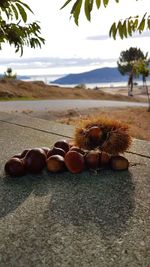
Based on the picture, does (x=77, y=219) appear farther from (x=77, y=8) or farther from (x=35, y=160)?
(x=77, y=8)

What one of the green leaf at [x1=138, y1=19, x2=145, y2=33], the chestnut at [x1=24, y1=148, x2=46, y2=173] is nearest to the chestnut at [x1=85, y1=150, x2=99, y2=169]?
the chestnut at [x1=24, y1=148, x2=46, y2=173]

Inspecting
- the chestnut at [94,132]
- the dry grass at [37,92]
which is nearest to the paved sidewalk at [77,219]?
the chestnut at [94,132]

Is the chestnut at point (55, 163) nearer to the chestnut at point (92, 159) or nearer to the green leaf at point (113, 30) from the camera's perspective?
the chestnut at point (92, 159)

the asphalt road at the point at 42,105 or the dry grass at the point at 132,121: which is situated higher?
the dry grass at the point at 132,121

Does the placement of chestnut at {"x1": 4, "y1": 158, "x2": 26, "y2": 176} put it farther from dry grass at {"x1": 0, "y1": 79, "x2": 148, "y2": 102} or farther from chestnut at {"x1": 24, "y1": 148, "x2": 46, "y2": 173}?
dry grass at {"x1": 0, "y1": 79, "x2": 148, "y2": 102}

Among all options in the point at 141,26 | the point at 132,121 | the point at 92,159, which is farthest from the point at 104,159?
the point at 132,121

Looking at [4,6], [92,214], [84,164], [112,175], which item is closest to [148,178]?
[112,175]

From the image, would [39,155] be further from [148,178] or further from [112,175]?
[148,178]
